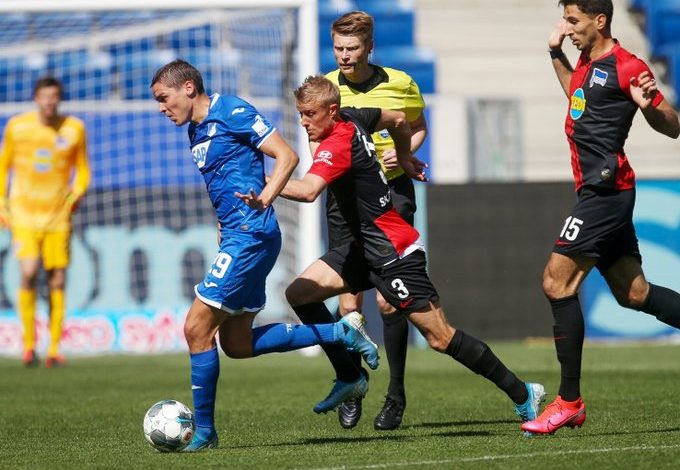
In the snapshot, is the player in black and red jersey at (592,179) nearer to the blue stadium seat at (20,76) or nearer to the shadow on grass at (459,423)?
the shadow on grass at (459,423)

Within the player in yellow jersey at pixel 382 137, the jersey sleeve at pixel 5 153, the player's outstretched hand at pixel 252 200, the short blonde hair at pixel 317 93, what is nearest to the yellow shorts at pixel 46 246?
the jersey sleeve at pixel 5 153

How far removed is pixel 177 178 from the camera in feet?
52.5

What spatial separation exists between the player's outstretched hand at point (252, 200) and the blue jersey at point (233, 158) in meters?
0.40

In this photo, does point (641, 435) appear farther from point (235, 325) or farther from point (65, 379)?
point (65, 379)

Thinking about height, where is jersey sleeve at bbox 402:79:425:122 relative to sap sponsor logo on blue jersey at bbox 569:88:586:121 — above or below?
below

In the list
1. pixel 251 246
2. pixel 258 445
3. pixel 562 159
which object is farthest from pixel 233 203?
pixel 562 159

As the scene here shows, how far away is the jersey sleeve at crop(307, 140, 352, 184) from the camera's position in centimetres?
629

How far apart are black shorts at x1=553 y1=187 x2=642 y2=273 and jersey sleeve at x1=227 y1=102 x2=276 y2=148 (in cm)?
157

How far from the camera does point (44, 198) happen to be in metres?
12.7

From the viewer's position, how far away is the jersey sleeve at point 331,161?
6.29 meters

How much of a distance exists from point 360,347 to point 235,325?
66 centimetres

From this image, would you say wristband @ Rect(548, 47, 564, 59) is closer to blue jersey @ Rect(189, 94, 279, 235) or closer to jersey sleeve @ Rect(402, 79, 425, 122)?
jersey sleeve @ Rect(402, 79, 425, 122)

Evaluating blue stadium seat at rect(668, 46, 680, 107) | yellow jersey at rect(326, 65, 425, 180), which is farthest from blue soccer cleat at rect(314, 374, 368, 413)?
blue stadium seat at rect(668, 46, 680, 107)

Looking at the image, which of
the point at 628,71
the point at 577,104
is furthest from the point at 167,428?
the point at 628,71
